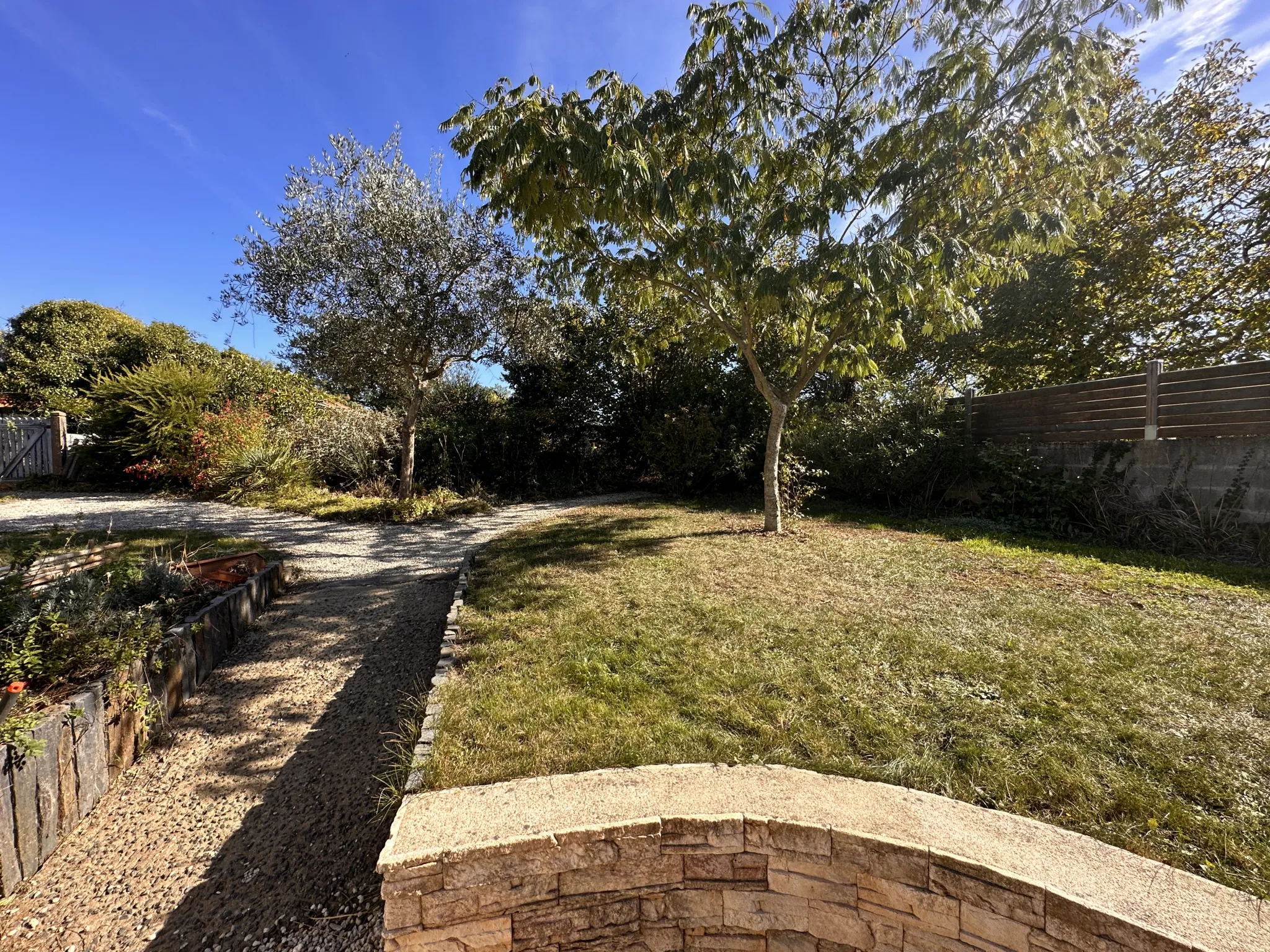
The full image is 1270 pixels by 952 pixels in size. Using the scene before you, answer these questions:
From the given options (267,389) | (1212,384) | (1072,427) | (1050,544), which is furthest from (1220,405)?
(267,389)

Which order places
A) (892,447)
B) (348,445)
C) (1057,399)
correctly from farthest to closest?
1. (348,445)
2. (892,447)
3. (1057,399)

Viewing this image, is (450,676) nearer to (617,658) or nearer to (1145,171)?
(617,658)

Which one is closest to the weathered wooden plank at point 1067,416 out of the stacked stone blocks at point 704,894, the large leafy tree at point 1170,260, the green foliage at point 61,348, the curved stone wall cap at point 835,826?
the large leafy tree at point 1170,260

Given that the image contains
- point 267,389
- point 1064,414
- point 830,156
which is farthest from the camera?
point 267,389

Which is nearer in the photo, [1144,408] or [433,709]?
[433,709]

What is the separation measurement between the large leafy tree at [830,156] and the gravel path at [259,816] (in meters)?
4.10

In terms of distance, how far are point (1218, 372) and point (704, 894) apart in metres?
7.67

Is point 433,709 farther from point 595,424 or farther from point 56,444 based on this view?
point 56,444

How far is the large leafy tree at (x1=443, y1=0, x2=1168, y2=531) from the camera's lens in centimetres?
443

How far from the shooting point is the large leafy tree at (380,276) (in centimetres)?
665

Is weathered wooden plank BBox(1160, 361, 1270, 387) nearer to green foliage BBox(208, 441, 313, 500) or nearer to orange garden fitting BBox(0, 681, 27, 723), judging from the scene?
orange garden fitting BBox(0, 681, 27, 723)

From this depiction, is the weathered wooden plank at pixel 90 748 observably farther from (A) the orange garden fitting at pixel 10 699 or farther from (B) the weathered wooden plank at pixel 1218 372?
(B) the weathered wooden plank at pixel 1218 372

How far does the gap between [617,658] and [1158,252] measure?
1234 cm

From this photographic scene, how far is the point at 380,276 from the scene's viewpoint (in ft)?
22.5
